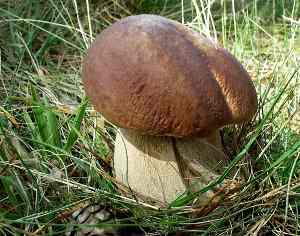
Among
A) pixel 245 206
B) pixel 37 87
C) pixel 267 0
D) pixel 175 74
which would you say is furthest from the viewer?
pixel 267 0

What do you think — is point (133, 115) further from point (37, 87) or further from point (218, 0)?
point (218, 0)

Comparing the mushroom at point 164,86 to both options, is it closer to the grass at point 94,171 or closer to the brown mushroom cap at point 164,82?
the brown mushroom cap at point 164,82

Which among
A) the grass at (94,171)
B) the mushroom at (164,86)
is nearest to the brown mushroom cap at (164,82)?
the mushroom at (164,86)

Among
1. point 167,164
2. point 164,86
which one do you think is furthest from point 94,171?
point 164,86

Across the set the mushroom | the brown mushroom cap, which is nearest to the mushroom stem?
the mushroom

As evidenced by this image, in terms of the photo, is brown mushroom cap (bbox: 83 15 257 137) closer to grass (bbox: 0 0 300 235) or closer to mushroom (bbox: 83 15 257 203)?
mushroom (bbox: 83 15 257 203)

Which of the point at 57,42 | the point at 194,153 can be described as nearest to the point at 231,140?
the point at 194,153
